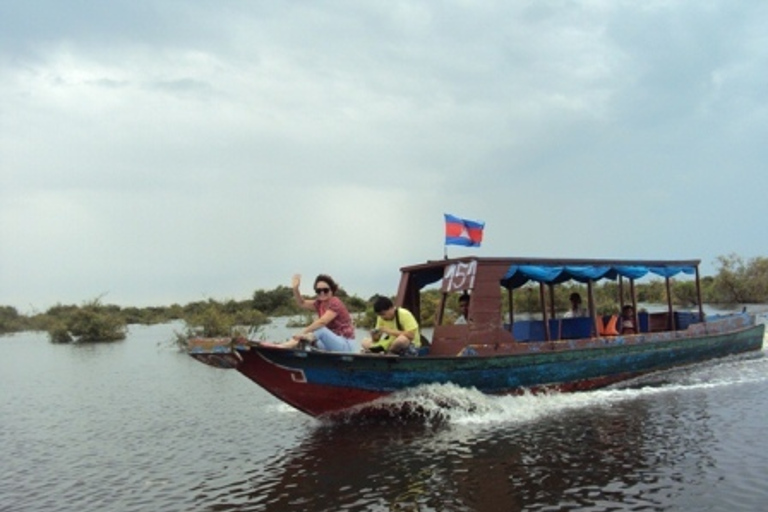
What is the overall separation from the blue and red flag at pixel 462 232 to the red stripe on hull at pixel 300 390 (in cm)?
409

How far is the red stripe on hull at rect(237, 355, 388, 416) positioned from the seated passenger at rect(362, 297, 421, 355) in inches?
35.6

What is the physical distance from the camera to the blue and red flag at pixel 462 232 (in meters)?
14.2

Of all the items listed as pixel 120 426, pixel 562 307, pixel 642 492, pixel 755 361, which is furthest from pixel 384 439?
pixel 562 307

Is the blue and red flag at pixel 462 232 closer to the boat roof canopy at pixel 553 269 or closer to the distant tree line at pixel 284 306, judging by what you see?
the boat roof canopy at pixel 553 269

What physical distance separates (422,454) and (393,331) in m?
2.89

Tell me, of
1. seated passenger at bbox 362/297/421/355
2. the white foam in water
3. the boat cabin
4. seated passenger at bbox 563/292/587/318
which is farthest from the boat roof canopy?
the white foam in water

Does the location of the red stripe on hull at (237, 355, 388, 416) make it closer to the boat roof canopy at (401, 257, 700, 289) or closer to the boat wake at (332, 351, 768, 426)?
the boat wake at (332, 351, 768, 426)

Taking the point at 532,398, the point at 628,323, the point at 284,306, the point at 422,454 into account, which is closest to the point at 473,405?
the point at 532,398

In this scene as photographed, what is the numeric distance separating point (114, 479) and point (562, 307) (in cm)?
3385

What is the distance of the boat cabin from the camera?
504 inches

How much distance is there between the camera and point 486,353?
41.1ft

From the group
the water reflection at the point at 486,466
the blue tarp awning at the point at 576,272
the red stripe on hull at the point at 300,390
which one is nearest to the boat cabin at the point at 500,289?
the blue tarp awning at the point at 576,272

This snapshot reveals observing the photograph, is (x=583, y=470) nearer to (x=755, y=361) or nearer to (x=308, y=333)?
(x=308, y=333)

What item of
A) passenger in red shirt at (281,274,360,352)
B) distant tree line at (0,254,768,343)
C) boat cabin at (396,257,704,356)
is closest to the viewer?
passenger in red shirt at (281,274,360,352)
